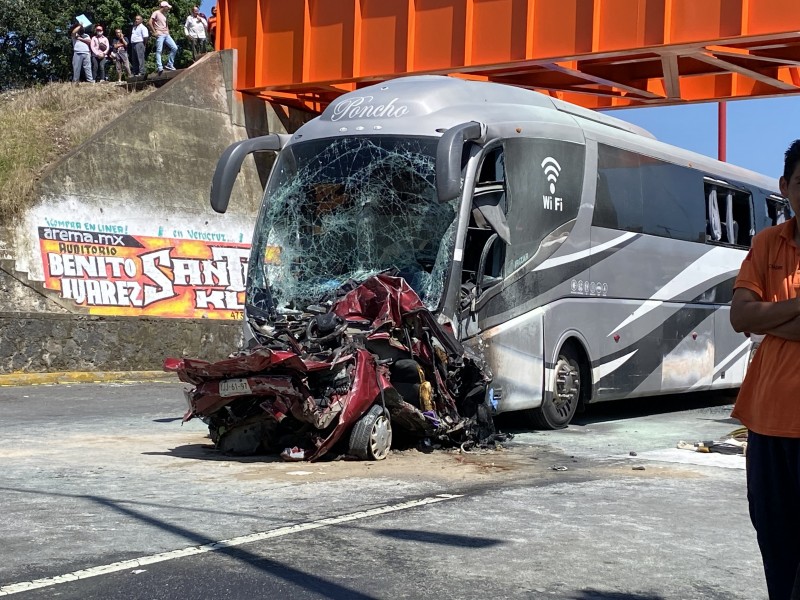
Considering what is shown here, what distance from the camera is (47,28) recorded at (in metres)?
46.2

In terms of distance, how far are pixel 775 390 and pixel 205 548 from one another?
124 inches

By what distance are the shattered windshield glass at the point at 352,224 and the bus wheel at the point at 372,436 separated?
1392 millimetres

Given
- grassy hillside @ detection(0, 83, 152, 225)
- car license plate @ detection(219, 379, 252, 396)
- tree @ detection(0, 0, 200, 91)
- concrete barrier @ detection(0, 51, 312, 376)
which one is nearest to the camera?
car license plate @ detection(219, 379, 252, 396)

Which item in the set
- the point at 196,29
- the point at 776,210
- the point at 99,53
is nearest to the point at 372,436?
the point at 776,210

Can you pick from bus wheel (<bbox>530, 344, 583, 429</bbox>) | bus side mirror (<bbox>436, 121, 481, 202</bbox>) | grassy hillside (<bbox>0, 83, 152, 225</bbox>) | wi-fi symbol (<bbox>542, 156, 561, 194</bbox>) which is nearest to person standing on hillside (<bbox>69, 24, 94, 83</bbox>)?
grassy hillside (<bbox>0, 83, 152, 225</bbox>)

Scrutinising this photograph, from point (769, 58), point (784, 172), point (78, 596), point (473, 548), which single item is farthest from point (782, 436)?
point (769, 58)

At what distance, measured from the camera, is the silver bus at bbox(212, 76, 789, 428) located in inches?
420

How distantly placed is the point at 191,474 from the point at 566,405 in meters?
5.45

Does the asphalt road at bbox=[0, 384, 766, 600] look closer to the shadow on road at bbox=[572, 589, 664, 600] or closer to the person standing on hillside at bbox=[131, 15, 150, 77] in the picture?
the shadow on road at bbox=[572, 589, 664, 600]

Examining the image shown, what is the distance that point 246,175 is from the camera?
26797 mm

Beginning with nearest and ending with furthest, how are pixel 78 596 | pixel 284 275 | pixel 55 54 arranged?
pixel 78 596, pixel 284 275, pixel 55 54

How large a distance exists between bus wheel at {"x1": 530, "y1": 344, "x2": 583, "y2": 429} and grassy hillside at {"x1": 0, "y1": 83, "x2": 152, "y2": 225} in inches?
495

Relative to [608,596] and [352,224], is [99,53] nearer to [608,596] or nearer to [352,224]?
[352,224]

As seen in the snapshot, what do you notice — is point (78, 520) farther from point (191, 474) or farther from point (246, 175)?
point (246, 175)
